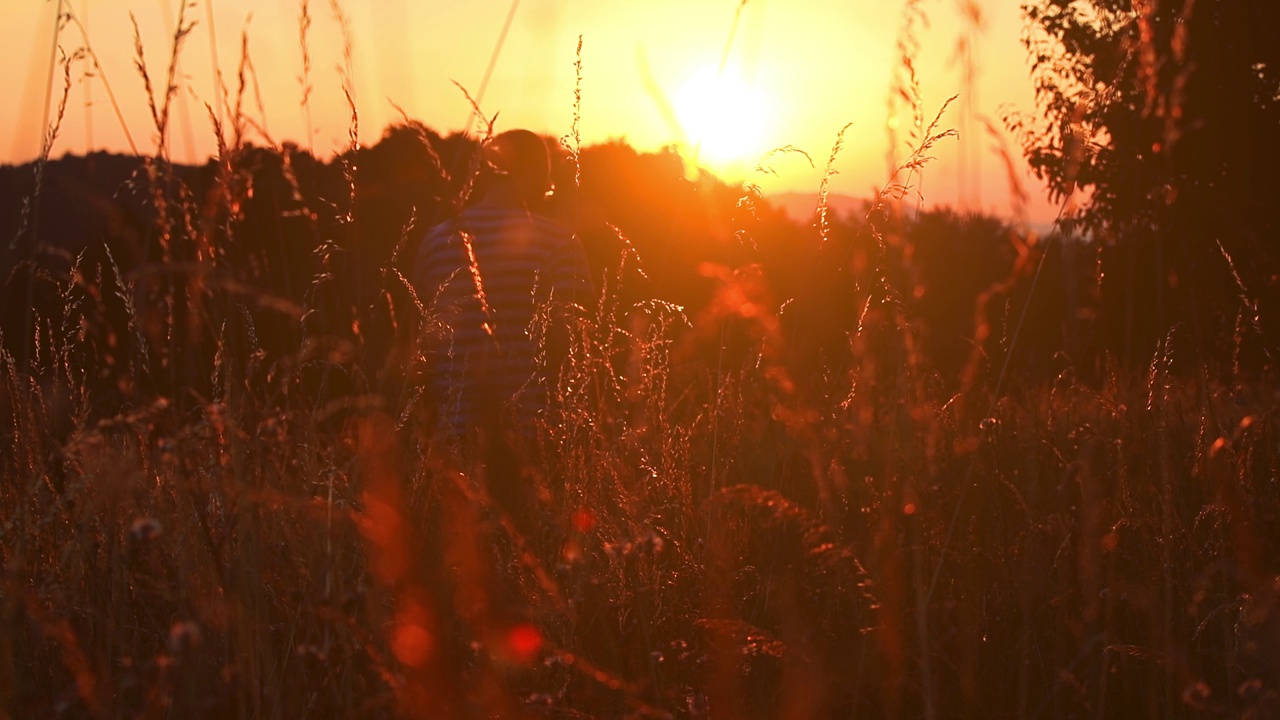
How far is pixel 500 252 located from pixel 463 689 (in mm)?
2665

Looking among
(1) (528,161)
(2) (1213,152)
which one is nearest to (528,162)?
(1) (528,161)

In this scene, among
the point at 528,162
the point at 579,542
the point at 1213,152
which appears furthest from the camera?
the point at 1213,152

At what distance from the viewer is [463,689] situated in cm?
169

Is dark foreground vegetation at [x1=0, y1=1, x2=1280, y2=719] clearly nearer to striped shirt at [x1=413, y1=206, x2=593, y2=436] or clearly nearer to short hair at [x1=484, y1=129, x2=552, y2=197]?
striped shirt at [x1=413, y1=206, x2=593, y2=436]

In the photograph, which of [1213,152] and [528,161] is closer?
[528,161]


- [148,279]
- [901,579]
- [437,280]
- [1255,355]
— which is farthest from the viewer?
[1255,355]

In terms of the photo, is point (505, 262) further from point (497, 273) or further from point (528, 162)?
point (528, 162)

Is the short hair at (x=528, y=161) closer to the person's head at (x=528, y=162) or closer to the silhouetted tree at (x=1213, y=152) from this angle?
the person's head at (x=528, y=162)

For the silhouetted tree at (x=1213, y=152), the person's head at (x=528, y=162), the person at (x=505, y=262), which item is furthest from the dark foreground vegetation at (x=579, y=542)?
the silhouetted tree at (x=1213, y=152)

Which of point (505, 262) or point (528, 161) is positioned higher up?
point (528, 161)

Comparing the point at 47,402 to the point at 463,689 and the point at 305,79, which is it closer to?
the point at 305,79

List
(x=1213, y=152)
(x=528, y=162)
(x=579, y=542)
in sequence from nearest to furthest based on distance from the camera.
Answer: (x=579, y=542) < (x=528, y=162) < (x=1213, y=152)

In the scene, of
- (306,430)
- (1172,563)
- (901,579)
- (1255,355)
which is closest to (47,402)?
(306,430)

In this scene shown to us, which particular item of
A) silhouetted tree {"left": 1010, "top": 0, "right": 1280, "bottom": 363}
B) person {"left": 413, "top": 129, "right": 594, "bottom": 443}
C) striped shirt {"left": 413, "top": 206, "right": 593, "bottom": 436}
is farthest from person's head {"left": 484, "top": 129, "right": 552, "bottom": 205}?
silhouetted tree {"left": 1010, "top": 0, "right": 1280, "bottom": 363}
